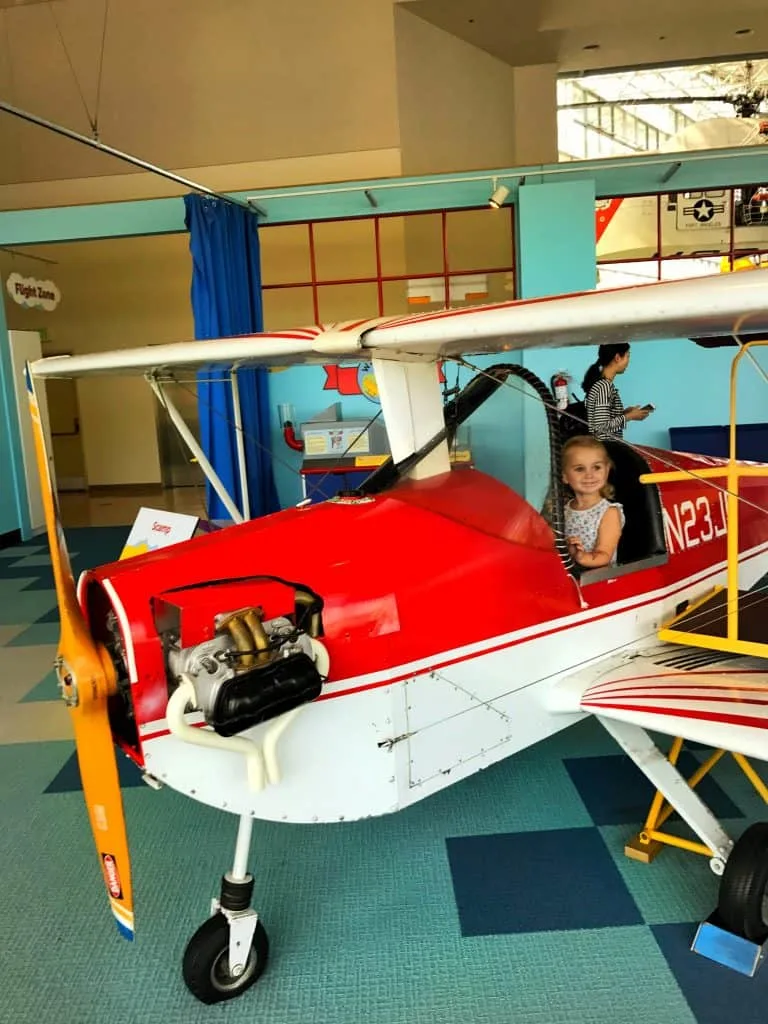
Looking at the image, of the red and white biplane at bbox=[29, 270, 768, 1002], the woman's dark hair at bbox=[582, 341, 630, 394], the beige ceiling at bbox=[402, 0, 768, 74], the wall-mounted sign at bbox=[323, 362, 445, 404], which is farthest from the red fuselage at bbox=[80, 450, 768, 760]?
the beige ceiling at bbox=[402, 0, 768, 74]

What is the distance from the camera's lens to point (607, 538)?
2.66m

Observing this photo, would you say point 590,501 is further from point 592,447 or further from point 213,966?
point 213,966

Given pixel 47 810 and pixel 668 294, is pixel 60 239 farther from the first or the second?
pixel 668 294

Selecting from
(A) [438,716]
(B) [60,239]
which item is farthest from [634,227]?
(A) [438,716]

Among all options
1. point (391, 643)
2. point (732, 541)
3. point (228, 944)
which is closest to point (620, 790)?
point (732, 541)

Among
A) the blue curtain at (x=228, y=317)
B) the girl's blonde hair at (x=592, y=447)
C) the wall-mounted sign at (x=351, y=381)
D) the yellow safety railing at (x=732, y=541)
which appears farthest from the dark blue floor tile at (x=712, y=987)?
the wall-mounted sign at (x=351, y=381)

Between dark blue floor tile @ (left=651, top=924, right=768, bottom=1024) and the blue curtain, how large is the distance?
16.0ft

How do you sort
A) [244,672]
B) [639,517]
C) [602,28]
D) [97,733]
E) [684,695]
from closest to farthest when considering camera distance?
[244,672], [97,733], [684,695], [639,517], [602,28]

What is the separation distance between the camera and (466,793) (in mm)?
2977

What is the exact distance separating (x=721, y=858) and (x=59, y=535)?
6.94 ft

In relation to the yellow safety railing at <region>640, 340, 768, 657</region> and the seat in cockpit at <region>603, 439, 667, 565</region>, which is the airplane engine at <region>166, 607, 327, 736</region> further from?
the seat in cockpit at <region>603, 439, 667, 565</region>

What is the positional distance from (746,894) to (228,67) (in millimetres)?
9876

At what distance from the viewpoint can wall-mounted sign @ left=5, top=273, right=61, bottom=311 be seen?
8.36 metres

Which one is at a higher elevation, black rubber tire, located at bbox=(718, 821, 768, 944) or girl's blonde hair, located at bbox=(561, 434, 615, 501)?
girl's blonde hair, located at bbox=(561, 434, 615, 501)
